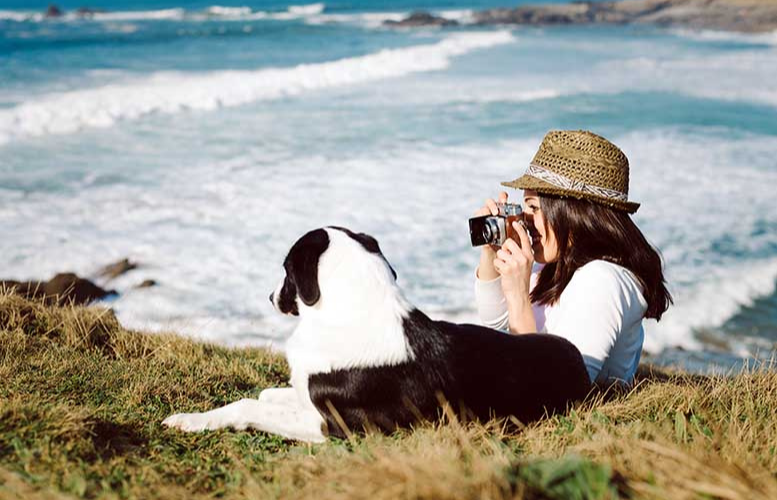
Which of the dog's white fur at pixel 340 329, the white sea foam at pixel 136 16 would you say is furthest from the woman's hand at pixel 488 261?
the white sea foam at pixel 136 16

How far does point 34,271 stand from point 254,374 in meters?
5.01

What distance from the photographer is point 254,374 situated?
175 inches

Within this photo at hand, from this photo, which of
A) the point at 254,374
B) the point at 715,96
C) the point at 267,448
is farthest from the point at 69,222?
the point at 715,96

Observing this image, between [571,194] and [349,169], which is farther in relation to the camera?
[349,169]

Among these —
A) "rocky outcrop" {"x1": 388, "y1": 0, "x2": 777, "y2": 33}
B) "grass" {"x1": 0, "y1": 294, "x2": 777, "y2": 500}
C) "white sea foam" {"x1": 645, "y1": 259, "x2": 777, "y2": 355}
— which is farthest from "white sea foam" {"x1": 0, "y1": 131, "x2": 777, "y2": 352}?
"rocky outcrop" {"x1": 388, "y1": 0, "x2": 777, "y2": 33}

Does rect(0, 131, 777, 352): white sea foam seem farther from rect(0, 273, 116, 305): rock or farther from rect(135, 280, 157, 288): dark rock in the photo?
rect(0, 273, 116, 305): rock

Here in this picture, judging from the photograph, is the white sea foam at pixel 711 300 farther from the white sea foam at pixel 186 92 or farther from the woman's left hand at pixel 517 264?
the white sea foam at pixel 186 92

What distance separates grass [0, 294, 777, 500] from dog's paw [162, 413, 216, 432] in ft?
0.19

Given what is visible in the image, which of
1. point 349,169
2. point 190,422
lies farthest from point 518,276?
point 349,169

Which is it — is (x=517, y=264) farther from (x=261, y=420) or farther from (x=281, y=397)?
(x=261, y=420)

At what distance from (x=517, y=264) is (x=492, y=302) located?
23.2 inches

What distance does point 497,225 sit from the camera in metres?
3.61

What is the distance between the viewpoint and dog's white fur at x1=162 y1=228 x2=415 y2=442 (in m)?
2.94

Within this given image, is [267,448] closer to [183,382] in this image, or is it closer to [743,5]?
[183,382]
